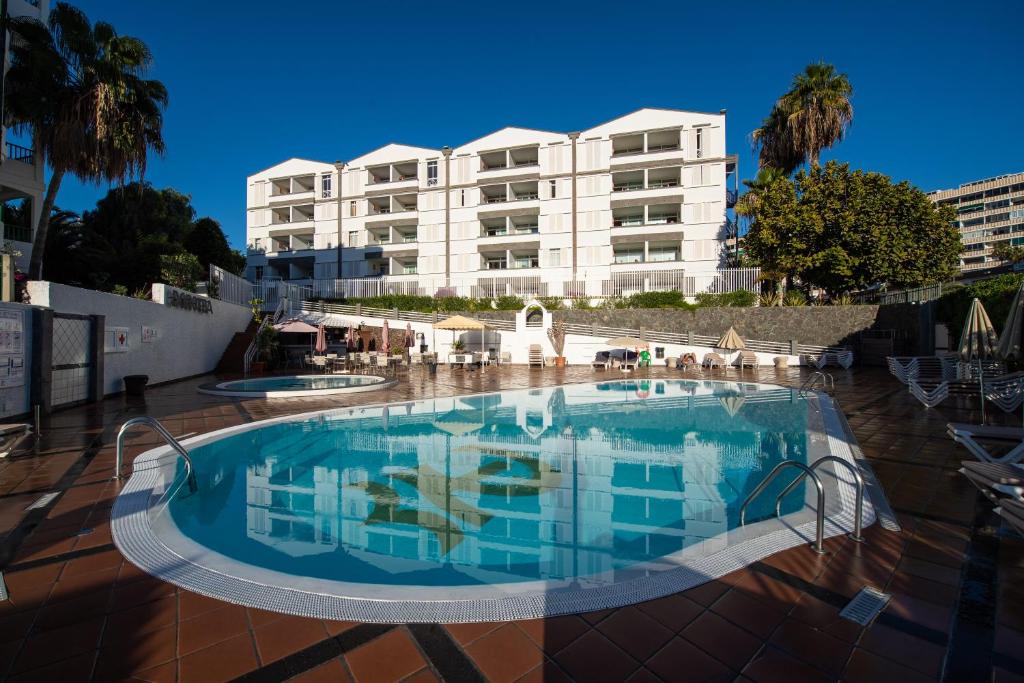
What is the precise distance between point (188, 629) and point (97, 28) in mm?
19033

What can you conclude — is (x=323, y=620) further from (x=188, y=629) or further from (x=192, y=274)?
(x=192, y=274)

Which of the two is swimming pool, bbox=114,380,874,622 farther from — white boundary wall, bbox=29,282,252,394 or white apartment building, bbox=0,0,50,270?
white apartment building, bbox=0,0,50,270

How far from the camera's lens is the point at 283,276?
3609cm

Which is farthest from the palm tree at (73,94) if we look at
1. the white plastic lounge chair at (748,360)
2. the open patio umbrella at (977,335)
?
the white plastic lounge chair at (748,360)

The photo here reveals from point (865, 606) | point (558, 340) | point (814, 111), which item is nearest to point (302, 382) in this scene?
point (558, 340)

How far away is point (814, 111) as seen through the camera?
74.1 feet

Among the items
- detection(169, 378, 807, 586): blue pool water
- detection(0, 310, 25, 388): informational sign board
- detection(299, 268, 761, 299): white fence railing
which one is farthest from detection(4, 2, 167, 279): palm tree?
detection(299, 268, 761, 299): white fence railing

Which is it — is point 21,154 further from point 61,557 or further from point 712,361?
point 712,361

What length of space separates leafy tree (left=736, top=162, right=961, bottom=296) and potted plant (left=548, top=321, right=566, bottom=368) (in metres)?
10.6

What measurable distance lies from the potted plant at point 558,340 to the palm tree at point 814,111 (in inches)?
606

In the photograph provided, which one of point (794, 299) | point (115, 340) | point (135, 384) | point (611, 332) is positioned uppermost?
point (794, 299)

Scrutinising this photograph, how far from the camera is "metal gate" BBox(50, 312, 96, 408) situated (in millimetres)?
8852

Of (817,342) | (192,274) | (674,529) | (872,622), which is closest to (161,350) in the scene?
(192,274)

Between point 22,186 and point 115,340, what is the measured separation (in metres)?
12.2
